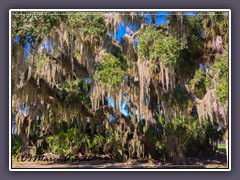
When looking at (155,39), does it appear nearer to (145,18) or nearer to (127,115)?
(145,18)

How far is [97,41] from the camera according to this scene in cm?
504

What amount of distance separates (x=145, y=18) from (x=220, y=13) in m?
0.92

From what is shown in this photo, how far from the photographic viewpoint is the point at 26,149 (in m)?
4.44

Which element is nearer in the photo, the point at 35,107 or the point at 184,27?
the point at 184,27

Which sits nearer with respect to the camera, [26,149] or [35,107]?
[26,149]

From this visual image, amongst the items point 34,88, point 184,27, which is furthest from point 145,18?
point 34,88

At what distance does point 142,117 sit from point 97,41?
1428 millimetres

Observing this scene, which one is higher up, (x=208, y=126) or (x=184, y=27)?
(x=184, y=27)

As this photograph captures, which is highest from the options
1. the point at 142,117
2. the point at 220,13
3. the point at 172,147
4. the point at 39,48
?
the point at 220,13
